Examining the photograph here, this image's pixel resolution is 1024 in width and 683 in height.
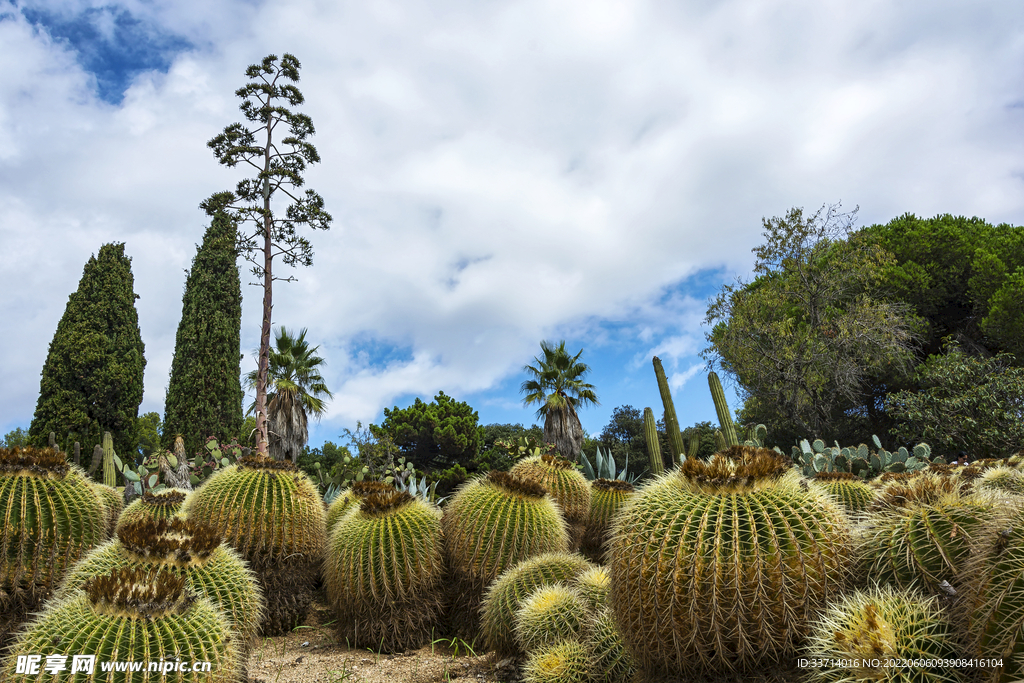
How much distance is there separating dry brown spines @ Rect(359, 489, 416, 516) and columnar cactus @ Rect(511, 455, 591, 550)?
1403 mm

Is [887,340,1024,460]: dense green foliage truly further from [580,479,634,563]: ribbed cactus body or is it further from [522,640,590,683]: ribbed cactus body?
[522,640,590,683]: ribbed cactus body

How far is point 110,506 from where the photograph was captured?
18.9ft

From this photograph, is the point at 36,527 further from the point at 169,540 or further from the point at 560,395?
the point at 560,395

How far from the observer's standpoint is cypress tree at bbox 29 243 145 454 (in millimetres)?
21188

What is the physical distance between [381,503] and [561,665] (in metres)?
2.31

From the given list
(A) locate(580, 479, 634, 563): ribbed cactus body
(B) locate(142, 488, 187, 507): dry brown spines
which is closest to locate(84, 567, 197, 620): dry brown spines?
(B) locate(142, 488, 187, 507): dry brown spines

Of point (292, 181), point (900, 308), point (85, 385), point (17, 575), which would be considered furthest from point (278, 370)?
point (900, 308)

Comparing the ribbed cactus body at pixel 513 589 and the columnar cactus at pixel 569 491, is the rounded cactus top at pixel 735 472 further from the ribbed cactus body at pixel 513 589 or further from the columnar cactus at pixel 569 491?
the columnar cactus at pixel 569 491

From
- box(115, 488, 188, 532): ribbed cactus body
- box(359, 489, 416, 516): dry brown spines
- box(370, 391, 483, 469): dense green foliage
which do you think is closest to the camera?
box(359, 489, 416, 516): dry brown spines

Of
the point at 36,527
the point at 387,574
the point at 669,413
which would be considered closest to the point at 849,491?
the point at 387,574

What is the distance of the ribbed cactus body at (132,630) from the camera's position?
2.87m

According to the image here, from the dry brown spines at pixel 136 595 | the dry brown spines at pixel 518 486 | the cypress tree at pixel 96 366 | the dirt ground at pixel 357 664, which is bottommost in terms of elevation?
the dirt ground at pixel 357 664

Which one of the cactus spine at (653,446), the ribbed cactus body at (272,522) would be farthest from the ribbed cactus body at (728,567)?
Result: the cactus spine at (653,446)

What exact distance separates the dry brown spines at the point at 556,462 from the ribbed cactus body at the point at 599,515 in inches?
15.1
